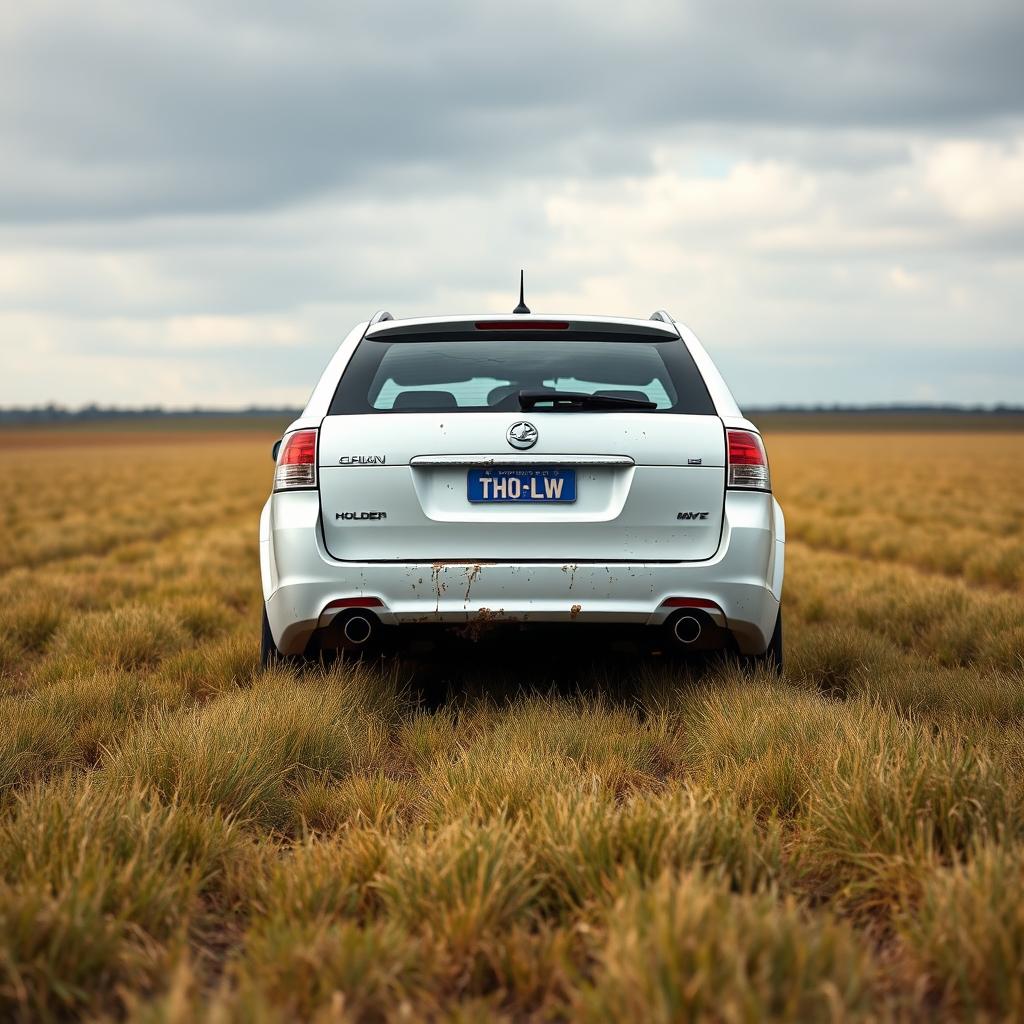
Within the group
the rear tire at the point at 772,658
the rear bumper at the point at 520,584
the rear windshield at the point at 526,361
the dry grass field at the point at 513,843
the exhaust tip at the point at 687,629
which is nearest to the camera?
the dry grass field at the point at 513,843

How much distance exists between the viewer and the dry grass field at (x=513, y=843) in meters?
1.84

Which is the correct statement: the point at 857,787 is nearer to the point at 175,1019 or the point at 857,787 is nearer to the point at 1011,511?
the point at 175,1019

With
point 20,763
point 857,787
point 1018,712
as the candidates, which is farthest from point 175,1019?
point 1018,712

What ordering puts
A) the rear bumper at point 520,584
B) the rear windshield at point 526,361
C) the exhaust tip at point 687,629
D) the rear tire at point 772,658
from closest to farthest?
the rear bumper at point 520,584 → the exhaust tip at point 687,629 → the rear windshield at point 526,361 → the rear tire at point 772,658

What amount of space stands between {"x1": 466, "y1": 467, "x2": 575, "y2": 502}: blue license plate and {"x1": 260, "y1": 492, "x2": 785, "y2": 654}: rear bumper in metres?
0.26

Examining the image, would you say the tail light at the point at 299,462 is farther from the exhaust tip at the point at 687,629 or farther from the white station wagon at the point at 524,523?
the exhaust tip at the point at 687,629

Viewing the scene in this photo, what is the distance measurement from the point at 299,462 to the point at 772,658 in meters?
2.24

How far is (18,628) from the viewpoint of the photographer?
618 cm

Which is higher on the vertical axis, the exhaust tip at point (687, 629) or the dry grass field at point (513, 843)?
the exhaust tip at point (687, 629)

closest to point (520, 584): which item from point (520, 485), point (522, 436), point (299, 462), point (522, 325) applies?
point (520, 485)

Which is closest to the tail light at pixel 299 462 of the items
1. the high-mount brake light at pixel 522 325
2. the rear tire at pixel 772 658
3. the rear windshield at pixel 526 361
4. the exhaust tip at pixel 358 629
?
the rear windshield at pixel 526 361

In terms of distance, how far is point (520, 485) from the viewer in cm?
382

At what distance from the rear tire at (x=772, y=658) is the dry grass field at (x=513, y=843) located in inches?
7.8

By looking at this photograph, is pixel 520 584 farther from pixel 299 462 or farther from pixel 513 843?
pixel 513 843
